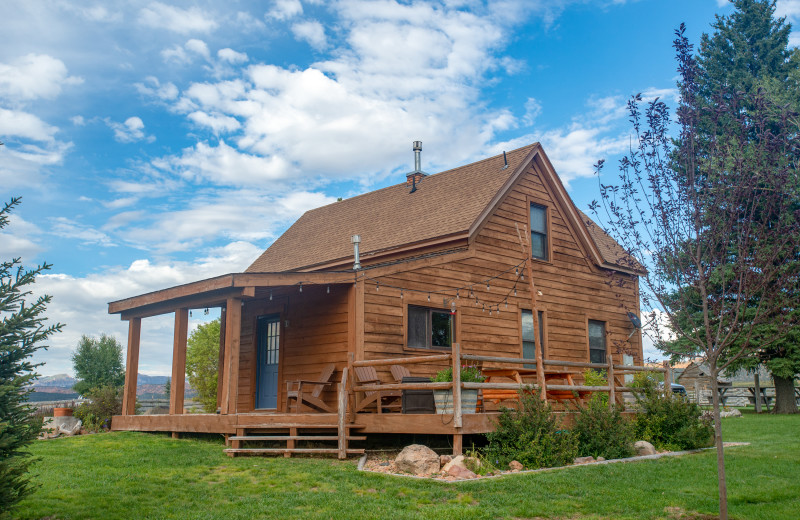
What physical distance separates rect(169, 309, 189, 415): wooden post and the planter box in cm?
575

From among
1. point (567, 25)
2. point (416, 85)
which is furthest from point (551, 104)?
point (416, 85)

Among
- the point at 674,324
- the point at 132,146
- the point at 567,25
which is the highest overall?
the point at 567,25

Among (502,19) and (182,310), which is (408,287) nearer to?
(182,310)

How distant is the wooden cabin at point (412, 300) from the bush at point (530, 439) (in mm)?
332

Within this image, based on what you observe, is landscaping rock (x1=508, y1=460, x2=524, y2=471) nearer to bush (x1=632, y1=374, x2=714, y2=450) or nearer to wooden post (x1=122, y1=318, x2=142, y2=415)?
bush (x1=632, y1=374, x2=714, y2=450)

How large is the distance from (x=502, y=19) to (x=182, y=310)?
9.86m

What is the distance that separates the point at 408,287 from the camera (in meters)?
13.8

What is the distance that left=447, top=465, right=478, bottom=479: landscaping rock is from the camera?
920cm

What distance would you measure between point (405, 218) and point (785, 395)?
16.0 m

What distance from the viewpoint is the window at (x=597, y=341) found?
1817 cm

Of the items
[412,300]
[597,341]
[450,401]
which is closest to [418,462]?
[450,401]

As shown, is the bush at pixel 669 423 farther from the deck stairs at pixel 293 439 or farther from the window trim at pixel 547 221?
the deck stairs at pixel 293 439

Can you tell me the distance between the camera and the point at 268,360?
638 inches

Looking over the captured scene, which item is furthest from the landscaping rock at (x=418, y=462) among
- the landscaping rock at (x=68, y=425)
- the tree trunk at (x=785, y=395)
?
the tree trunk at (x=785, y=395)
